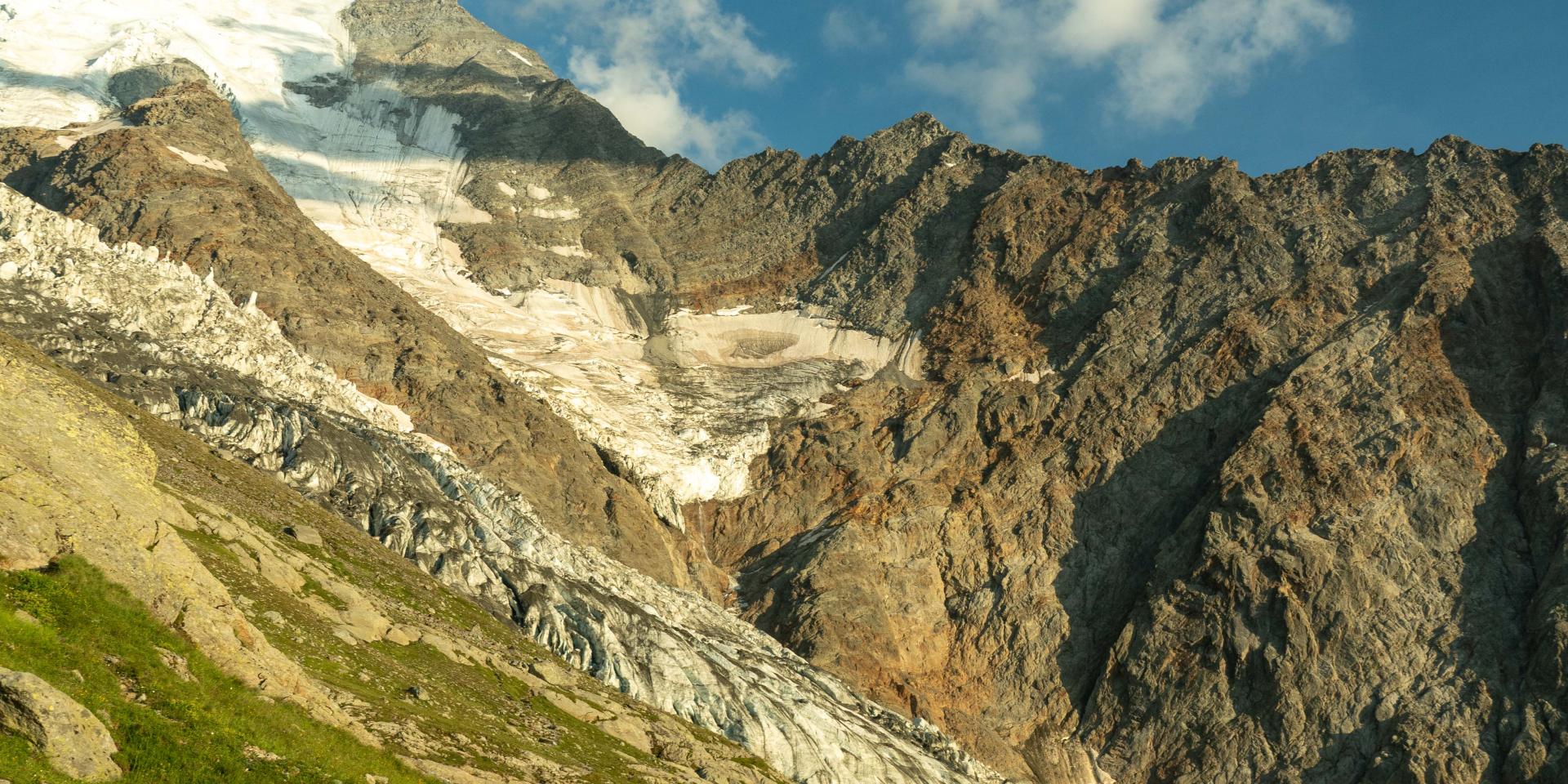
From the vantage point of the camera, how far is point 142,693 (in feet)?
71.7

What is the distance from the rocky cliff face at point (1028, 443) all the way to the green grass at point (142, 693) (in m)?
34.2

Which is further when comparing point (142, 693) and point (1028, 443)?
point (1028, 443)

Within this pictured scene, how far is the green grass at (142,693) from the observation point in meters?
20.4

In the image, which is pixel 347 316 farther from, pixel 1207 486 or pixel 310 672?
pixel 310 672

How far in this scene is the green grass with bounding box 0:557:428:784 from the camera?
66.8ft

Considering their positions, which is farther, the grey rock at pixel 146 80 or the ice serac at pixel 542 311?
the grey rock at pixel 146 80

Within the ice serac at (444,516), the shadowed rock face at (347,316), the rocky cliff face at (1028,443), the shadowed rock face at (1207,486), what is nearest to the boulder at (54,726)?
the ice serac at (444,516)

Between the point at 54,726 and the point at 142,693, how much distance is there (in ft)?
9.84

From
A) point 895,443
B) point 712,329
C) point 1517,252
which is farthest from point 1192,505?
point 712,329

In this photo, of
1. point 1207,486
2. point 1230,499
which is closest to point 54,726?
point 1230,499

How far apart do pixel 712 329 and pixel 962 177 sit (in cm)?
3650

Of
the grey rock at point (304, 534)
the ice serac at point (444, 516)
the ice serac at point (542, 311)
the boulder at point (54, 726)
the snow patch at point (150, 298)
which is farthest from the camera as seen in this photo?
the ice serac at point (542, 311)

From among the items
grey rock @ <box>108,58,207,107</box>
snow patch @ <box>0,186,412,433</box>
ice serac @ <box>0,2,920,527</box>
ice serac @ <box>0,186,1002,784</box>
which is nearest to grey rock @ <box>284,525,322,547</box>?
ice serac @ <box>0,186,1002,784</box>

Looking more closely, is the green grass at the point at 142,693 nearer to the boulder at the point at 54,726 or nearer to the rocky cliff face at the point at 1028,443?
the boulder at the point at 54,726
